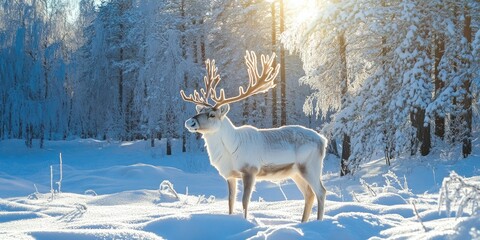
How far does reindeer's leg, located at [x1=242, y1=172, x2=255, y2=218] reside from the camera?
5.02 metres

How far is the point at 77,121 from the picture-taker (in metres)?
30.9

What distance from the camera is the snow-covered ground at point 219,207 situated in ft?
12.4

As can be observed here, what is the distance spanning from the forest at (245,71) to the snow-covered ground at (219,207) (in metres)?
1.25

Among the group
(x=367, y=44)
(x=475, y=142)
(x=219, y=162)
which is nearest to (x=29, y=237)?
(x=219, y=162)

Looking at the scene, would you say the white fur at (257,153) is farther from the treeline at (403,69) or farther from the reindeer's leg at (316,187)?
the treeline at (403,69)

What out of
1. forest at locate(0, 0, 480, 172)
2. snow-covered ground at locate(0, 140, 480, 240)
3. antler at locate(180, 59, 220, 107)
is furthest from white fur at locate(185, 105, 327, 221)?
forest at locate(0, 0, 480, 172)

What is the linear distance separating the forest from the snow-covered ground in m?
1.25

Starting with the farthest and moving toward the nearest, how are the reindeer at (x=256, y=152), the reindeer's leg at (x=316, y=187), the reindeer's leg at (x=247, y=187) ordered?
the reindeer's leg at (x=316, y=187), the reindeer at (x=256, y=152), the reindeer's leg at (x=247, y=187)

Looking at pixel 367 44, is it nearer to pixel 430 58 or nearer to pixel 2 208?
pixel 430 58

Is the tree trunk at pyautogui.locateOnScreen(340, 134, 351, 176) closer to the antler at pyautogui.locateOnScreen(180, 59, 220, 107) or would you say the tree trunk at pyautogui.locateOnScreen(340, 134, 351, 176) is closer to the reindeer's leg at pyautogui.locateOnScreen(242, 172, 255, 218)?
the antler at pyautogui.locateOnScreen(180, 59, 220, 107)

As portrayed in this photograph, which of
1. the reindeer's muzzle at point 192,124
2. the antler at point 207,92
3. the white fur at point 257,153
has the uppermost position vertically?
the antler at point 207,92

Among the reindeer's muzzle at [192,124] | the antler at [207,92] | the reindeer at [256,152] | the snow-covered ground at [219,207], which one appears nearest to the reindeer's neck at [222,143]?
the reindeer at [256,152]

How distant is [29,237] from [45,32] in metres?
25.6

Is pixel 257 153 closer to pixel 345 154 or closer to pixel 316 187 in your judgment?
pixel 316 187
